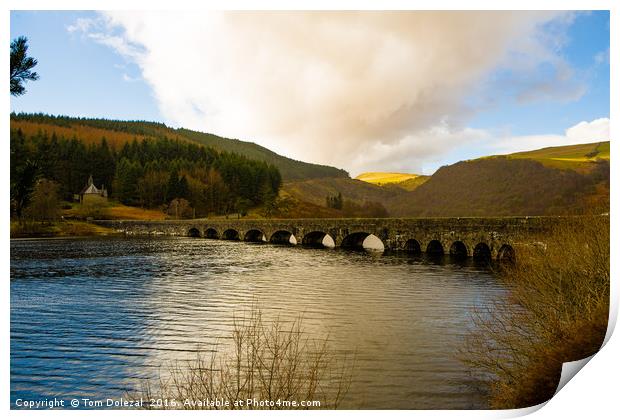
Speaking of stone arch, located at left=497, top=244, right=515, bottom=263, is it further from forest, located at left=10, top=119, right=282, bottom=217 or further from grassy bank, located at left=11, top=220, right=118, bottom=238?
grassy bank, located at left=11, top=220, right=118, bottom=238

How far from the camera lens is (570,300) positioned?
6.78 metres

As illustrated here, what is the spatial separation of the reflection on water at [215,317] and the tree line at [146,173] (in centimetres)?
232

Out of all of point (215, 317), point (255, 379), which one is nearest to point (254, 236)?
point (215, 317)

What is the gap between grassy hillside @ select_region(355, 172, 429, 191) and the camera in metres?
8.82

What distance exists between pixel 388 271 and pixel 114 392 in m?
12.8

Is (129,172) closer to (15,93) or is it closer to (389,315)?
(15,93)

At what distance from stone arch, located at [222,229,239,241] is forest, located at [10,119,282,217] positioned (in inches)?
175

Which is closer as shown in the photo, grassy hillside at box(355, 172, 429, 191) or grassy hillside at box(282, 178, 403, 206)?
grassy hillside at box(355, 172, 429, 191)

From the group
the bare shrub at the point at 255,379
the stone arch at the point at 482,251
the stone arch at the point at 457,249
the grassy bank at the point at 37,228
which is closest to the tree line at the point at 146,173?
the grassy bank at the point at 37,228

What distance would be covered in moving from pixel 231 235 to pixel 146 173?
2167 centimetres

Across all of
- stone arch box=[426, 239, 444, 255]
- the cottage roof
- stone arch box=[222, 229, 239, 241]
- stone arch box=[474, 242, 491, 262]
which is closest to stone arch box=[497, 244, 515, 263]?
stone arch box=[474, 242, 491, 262]

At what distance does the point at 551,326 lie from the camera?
6.28 metres

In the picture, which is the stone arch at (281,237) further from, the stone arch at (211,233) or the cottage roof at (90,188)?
the cottage roof at (90,188)
